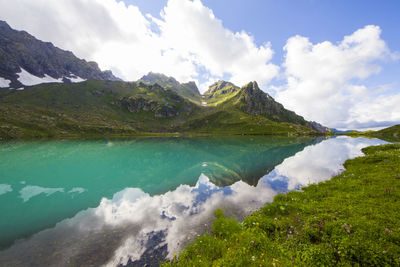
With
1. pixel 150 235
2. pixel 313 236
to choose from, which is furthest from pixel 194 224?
pixel 313 236

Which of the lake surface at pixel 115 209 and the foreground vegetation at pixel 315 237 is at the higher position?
the foreground vegetation at pixel 315 237

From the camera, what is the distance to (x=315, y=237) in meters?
8.99

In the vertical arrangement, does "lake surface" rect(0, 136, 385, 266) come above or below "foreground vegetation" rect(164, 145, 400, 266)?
below

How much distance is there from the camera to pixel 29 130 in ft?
460

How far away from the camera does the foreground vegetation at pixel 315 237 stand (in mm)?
7105

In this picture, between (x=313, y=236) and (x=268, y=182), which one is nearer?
(x=313, y=236)

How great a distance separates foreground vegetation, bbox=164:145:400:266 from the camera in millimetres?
7105

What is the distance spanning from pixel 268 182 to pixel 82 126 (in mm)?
222035

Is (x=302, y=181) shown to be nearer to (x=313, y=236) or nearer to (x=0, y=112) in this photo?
(x=313, y=236)

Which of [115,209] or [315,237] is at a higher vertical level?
[315,237]

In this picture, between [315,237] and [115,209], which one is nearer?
[315,237]

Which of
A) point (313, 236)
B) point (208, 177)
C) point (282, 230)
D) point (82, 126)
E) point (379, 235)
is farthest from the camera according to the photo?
point (82, 126)

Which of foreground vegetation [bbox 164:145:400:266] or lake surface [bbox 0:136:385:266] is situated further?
lake surface [bbox 0:136:385:266]

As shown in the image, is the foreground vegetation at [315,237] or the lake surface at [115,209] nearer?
the foreground vegetation at [315,237]
